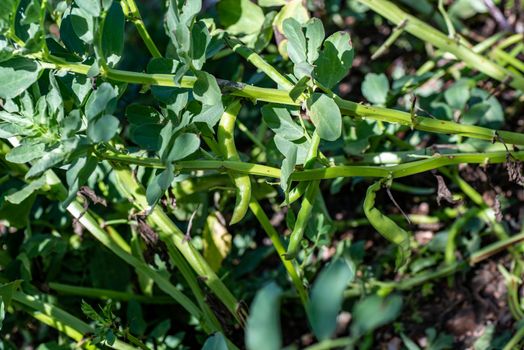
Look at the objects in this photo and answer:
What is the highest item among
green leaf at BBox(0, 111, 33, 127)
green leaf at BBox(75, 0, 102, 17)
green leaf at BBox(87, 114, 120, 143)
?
green leaf at BBox(75, 0, 102, 17)

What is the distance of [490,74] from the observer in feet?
4.55

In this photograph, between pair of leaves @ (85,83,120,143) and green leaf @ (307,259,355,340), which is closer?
green leaf @ (307,259,355,340)

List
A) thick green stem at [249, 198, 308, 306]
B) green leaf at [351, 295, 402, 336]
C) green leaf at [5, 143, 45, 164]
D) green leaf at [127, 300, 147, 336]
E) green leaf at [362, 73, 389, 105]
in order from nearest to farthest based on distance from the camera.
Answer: green leaf at [351, 295, 402, 336] → green leaf at [5, 143, 45, 164] → thick green stem at [249, 198, 308, 306] → green leaf at [127, 300, 147, 336] → green leaf at [362, 73, 389, 105]

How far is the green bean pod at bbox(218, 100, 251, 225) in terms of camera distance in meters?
0.98

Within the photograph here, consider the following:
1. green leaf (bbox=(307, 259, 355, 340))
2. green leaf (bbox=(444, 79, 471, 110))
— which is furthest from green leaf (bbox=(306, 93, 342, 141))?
green leaf (bbox=(444, 79, 471, 110))

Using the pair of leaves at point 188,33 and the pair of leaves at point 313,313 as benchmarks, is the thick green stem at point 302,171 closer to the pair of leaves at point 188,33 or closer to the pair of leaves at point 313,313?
the pair of leaves at point 188,33

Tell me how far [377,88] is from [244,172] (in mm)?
489

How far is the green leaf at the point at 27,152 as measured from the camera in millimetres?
897

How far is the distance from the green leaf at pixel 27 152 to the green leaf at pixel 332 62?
0.35 metres

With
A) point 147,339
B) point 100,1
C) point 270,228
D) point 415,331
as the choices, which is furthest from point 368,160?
point 100,1

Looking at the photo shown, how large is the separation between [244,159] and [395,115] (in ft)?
0.85

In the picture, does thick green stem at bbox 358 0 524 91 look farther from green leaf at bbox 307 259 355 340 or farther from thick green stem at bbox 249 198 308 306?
green leaf at bbox 307 259 355 340

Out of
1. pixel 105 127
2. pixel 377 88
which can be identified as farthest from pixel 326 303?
pixel 377 88

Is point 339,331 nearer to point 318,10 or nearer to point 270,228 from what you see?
point 270,228
